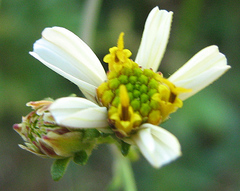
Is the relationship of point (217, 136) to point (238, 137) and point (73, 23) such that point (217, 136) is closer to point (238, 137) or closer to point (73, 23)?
point (238, 137)

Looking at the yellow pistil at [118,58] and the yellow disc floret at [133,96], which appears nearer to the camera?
the yellow disc floret at [133,96]

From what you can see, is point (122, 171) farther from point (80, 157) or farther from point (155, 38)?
point (155, 38)

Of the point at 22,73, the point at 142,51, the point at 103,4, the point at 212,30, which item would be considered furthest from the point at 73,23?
the point at 142,51

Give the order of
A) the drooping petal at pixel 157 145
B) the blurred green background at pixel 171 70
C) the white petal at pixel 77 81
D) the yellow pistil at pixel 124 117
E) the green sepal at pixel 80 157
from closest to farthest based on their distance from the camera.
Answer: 1. the drooping petal at pixel 157 145
2. the yellow pistil at pixel 124 117
3. the white petal at pixel 77 81
4. the green sepal at pixel 80 157
5. the blurred green background at pixel 171 70

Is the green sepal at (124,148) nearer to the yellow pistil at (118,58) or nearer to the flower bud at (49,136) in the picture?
the flower bud at (49,136)

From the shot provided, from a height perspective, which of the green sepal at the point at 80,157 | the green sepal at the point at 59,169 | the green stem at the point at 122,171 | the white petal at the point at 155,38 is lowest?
the green stem at the point at 122,171

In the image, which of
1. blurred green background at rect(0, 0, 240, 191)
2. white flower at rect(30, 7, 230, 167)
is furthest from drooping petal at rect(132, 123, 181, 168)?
blurred green background at rect(0, 0, 240, 191)

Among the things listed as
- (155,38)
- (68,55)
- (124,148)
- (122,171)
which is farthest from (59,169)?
(122,171)

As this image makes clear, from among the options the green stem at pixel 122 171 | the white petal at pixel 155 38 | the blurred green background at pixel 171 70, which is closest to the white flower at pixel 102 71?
the white petal at pixel 155 38

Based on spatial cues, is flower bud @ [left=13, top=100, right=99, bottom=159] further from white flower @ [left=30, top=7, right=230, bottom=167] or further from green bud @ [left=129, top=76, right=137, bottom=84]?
green bud @ [left=129, top=76, right=137, bottom=84]
